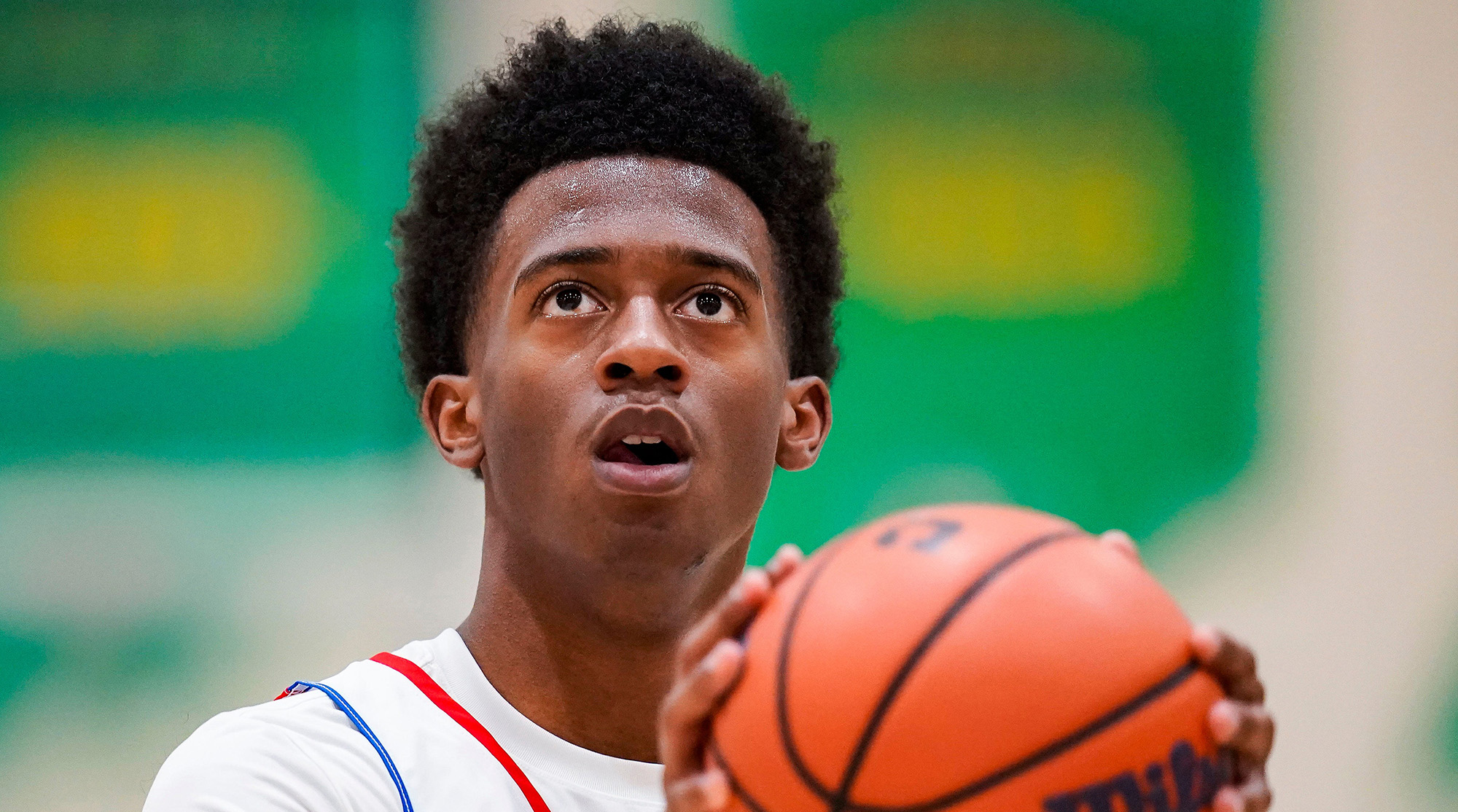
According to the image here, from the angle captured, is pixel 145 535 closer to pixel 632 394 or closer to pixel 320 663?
pixel 320 663

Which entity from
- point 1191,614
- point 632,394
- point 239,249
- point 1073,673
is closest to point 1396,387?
point 1191,614

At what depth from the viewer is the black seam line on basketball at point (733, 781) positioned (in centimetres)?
151

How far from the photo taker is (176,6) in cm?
400

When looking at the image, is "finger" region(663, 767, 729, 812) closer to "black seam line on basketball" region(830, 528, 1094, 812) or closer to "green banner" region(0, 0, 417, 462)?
"black seam line on basketball" region(830, 528, 1094, 812)

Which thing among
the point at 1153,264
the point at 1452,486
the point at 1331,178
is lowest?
the point at 1452,486

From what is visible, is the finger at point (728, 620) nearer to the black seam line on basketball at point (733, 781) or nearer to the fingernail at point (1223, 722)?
the black seam line on basketball at point (733, 781)

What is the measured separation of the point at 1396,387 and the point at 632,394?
2.62m

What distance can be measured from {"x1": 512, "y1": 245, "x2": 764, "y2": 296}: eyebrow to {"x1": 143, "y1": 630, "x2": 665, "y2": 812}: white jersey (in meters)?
0.65

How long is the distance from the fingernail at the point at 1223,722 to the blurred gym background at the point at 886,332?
7.96 ft

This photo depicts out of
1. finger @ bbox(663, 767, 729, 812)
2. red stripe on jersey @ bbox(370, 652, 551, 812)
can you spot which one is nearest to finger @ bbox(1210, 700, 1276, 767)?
finger @ bbox(663, 767, 729, 812)

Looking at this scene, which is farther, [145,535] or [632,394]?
[145,535]

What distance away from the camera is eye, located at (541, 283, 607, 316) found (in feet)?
7.80

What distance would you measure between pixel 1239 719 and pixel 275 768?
1337 mm

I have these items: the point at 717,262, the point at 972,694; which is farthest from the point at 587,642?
the point at 972,694
